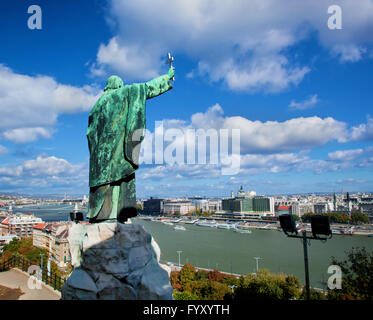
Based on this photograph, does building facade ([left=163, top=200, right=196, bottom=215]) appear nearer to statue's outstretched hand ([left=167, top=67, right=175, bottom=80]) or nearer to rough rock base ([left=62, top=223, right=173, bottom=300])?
statue's outstretched hand ([left=167, top=67, right=175, bottom=80])

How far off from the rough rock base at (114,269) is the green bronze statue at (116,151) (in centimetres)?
37

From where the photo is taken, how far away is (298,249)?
2317 cm

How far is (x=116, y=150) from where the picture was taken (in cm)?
404

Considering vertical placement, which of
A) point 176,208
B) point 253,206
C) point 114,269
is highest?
point 114,269

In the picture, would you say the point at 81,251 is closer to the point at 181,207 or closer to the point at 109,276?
the point at 109,276

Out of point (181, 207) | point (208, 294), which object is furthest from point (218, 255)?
point (181, 207)

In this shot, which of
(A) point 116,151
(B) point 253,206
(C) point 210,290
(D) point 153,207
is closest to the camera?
(A) point 116,151

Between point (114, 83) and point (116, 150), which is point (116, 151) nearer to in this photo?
point (116, 150)

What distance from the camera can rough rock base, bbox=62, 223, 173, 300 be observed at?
3.38 m

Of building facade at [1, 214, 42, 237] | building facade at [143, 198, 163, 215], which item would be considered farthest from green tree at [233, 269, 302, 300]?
building facade at [143, 198, 163, 215]

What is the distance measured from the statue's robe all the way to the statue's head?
0.26 meters

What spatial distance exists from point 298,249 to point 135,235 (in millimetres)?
22796

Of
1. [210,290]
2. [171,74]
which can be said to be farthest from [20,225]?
[171,74]

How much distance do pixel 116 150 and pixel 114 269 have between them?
5.29ft
